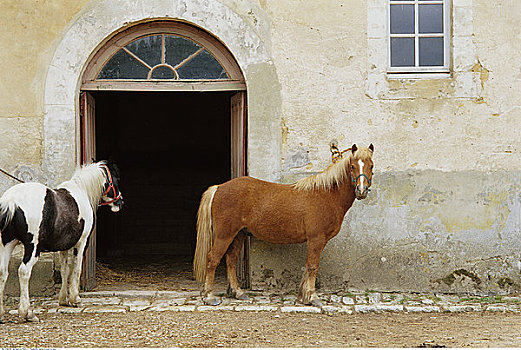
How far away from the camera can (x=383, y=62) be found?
684 centimetres

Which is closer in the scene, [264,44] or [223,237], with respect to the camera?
[223,237]

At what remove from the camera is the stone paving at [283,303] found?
20.2 feet

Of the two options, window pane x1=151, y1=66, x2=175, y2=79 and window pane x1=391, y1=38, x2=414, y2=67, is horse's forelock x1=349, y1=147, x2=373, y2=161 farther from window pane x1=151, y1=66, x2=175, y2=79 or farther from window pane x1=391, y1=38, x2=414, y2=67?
window pane x1=151, y1=66, x2=175, y2=79

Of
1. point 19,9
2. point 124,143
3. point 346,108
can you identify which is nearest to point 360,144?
point 346,108

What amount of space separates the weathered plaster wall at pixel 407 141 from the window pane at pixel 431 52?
0.21m

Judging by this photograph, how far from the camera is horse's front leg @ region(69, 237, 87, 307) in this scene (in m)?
6.03

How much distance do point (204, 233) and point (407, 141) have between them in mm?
2627

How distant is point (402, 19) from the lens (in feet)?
23.0

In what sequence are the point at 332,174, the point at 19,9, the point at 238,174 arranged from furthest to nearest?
the point at 238,174 < the point at 19,9 < the point at 332,174

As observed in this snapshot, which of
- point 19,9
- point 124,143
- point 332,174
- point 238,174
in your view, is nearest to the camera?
point 332,174

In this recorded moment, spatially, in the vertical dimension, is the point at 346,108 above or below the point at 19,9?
below

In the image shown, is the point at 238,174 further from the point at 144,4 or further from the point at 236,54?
the point at 144,4

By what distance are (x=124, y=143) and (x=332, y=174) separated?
21.1 ft

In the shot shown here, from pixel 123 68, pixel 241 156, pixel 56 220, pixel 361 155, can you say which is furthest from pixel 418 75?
pixel 56 220
